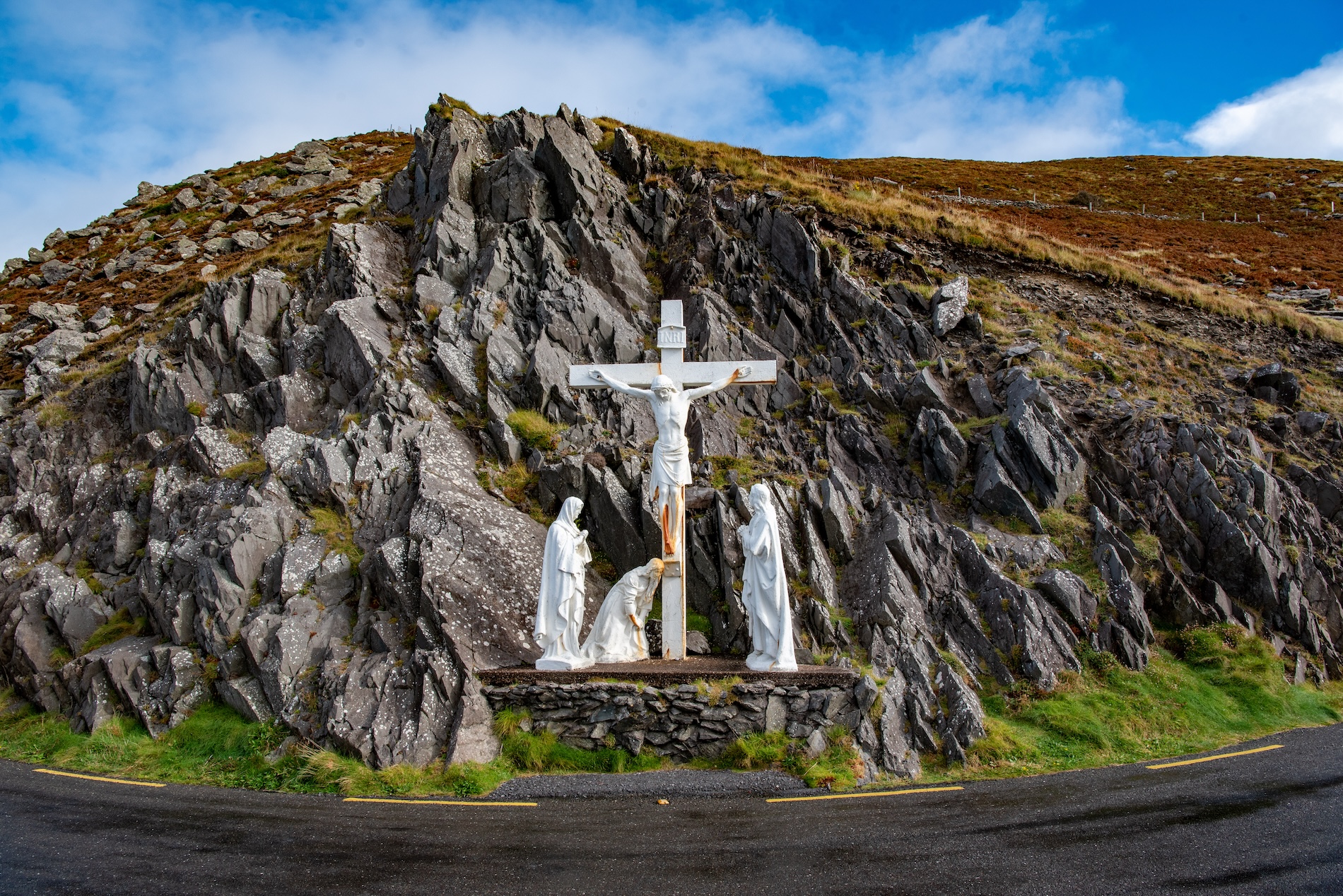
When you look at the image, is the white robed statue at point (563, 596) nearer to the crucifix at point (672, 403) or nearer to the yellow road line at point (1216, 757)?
the crucifix at point (672, 403)

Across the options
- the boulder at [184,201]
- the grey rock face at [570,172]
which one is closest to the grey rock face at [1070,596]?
the grey rock face at [570,172]

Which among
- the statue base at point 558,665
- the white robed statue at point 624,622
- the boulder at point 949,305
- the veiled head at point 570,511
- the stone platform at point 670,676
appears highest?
the boulder at point 949,305

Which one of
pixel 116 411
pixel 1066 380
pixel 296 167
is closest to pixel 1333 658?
pixel 1066 380

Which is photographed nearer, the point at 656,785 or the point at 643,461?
the point at 656,785

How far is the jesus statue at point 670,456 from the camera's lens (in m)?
11.0

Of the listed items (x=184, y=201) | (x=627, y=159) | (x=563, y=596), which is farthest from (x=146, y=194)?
(x=563, y=596)

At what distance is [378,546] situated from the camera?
39.4 feet

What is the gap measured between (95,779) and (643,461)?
931 centimetres

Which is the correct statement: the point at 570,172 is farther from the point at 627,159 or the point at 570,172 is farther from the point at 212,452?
the point at 212,452

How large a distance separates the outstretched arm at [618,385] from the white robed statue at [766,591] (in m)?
2.69

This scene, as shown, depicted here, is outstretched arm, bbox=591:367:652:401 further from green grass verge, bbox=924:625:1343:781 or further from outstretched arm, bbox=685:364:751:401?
green grass verge, bbox=924:625:1343:781

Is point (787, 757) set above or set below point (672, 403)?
below

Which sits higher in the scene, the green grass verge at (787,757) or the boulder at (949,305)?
the boulder at (949,305)

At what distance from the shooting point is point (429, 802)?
322 inches
